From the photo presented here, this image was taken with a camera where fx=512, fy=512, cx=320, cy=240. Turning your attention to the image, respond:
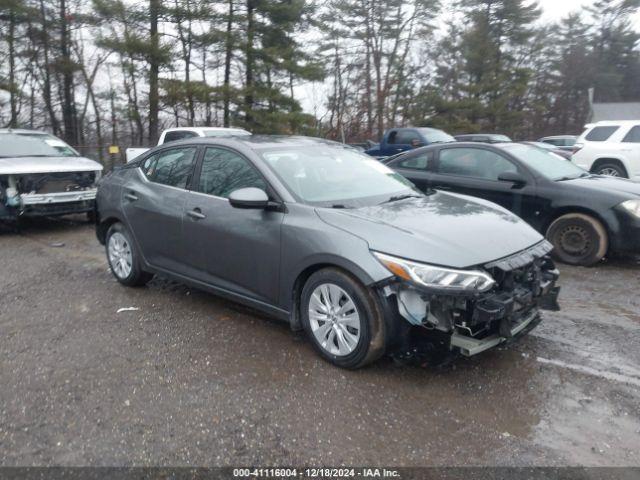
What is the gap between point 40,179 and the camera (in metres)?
8.10

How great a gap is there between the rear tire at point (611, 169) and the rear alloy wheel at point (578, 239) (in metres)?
6.43

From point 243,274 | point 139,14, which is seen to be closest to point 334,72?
point 139,14

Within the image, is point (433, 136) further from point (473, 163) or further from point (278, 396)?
point (278, 396)

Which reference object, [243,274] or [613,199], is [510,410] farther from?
[613,199]

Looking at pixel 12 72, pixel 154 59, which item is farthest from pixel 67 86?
pixel 154 59

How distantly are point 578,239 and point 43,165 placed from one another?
26.1ft

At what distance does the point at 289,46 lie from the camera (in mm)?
19766

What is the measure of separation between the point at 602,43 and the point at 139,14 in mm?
42451

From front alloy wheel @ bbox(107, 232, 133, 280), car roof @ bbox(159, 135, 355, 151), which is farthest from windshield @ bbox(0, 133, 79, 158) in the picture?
car roof @ bbox(159, 135, 355, 151)

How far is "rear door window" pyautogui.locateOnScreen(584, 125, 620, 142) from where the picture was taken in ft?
39.7

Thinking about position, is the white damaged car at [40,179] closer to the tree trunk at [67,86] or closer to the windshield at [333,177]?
the windshield at [333,177]

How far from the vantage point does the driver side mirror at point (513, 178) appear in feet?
20.9

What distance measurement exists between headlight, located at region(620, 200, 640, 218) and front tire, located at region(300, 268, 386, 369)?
4206mm

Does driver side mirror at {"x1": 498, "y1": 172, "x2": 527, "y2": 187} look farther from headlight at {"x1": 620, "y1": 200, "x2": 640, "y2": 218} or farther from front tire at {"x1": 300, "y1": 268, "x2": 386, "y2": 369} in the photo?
front tire at {"x1": 300, "y1": 268, "x2": 386, "y2": 369}
